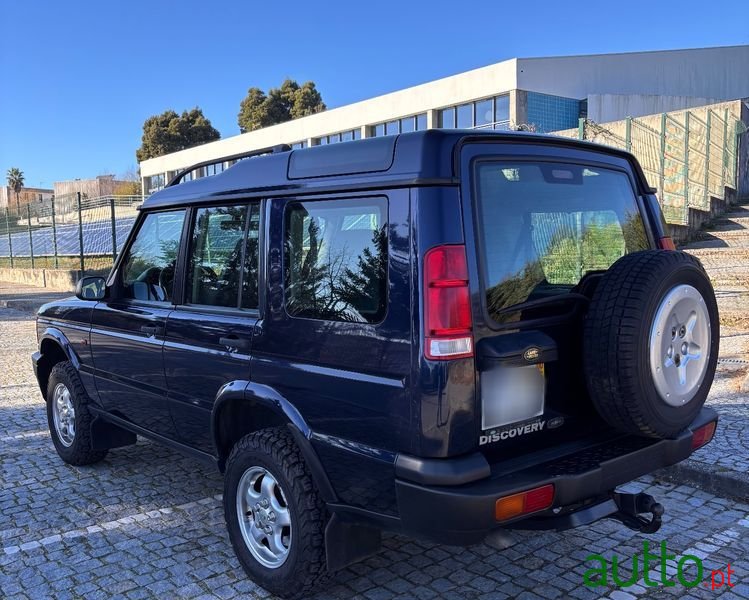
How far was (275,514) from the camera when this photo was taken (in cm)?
306

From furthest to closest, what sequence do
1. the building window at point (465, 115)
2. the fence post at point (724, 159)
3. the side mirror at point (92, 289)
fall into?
the building window at point (465, 115) < the fence post at point (724, 159) < the side mirror at point (92, 289)

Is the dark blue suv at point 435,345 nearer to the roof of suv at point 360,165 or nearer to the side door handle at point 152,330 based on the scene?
the roof of suv at point 360,165

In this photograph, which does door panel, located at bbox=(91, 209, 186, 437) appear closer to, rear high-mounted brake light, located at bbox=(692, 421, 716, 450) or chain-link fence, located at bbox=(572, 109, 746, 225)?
rear high-mounted brake light, located at bbox=(692, 421, 716, 450)

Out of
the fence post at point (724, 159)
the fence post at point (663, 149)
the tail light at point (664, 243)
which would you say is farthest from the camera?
the fence post at point (724, 159)

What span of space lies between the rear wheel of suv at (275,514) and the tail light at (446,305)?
3.12 ft

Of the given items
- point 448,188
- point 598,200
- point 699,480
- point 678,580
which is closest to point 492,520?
point 448,188

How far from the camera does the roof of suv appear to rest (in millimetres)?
2533

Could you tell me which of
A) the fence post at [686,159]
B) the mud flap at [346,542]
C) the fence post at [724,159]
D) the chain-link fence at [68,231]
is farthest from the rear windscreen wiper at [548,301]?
the fence post at [724,159]

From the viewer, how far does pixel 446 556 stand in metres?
3.51

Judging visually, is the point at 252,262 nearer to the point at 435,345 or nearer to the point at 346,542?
the point at 435,345

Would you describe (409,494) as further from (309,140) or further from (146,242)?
(309,140)

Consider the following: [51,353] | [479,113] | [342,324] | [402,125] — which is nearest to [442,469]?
[342,324]

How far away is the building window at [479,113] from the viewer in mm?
26652

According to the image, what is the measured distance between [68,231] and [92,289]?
1590 cm
